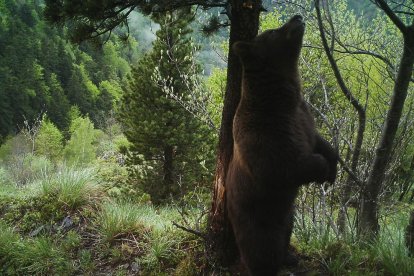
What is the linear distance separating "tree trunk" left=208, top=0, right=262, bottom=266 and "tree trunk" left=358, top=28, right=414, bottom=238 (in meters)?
1.57

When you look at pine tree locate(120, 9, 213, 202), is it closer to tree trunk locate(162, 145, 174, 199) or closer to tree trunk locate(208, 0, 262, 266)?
tree trunk locate(162, 145, 174, 199)

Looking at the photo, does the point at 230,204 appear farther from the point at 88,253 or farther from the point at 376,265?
the point at 88,253

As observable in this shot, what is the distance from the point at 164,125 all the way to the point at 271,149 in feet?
40.8

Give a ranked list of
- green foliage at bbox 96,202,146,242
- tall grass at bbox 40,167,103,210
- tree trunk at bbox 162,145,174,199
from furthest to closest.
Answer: tree trunk at bbox 162,145,174,199
tall grass at bbox 40,167,103,210
green foliage at bbox 96,202,146,242

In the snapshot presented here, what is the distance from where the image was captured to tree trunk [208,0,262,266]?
11.7ft

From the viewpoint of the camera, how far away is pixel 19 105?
49.0 meters

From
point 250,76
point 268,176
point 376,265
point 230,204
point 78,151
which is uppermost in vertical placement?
point 250,76

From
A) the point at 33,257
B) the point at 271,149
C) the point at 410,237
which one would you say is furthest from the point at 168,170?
the point at 271,149

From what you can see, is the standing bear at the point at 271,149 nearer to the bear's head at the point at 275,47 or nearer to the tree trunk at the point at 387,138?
the bear's head at the point at 275,47

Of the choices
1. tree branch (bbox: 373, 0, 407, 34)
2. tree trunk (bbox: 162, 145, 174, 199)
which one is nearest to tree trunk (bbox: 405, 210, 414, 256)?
tree branch (bbox: 373, 0, 407, 34)

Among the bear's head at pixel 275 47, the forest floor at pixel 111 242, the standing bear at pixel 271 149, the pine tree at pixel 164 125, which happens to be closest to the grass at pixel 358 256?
the forest floor at pixel 111 242

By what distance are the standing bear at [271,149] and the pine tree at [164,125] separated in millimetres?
11199

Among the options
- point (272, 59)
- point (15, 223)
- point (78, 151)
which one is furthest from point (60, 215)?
point (78, 151)

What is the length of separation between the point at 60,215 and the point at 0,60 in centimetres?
5366
